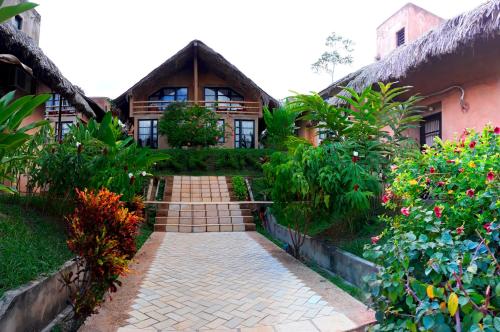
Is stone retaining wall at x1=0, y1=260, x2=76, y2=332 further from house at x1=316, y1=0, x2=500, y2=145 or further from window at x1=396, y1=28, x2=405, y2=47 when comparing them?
window at x1=396, y1=28, x2=405, y2=47

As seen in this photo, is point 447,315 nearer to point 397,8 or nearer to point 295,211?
point 295,211

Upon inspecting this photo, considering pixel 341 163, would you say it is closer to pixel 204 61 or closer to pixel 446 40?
pixel 446 40

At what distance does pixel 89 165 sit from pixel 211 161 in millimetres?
11576

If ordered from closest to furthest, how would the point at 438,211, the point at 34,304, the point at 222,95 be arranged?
the point at 438,211, the point at 34,304, the point at 222,95

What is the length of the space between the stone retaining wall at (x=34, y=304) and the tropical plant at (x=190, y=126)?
43.7ft

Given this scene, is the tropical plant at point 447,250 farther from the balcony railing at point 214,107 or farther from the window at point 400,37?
the balcony railing at point 214,107

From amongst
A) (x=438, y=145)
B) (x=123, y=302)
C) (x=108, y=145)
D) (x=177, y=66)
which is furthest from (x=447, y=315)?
(x=177, y=66)

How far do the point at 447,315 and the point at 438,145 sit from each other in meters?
1.72

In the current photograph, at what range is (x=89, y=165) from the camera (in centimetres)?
451

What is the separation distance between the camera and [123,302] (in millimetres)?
3480

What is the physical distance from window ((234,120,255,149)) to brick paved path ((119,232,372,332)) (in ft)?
46.1

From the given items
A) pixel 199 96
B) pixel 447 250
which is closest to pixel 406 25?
pixel 199 96

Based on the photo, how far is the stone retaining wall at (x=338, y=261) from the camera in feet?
12.4

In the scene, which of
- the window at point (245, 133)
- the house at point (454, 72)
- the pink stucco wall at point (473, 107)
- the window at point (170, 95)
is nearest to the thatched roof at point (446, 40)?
the house at point (454, 72)
